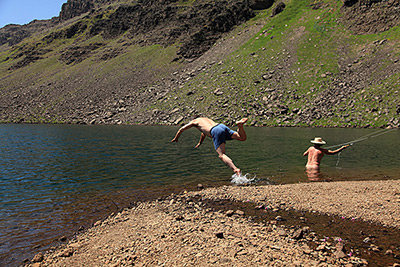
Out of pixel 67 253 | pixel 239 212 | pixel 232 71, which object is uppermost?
pixel 232 71

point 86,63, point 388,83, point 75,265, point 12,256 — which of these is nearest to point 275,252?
point 75,265

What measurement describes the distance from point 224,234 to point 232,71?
7512 cm

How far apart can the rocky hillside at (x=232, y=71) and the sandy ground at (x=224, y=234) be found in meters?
45.3

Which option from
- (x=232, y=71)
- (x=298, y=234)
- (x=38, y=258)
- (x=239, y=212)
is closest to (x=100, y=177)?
(x=38, y=258)

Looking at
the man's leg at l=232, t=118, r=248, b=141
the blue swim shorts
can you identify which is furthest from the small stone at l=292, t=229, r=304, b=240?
the blue swim shorts

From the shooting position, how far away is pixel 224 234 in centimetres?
688

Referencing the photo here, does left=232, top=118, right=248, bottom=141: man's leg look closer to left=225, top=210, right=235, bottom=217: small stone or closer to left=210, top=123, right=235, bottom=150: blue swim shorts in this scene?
left=210, top=123, right=235, bottom=150: blue swim shorts

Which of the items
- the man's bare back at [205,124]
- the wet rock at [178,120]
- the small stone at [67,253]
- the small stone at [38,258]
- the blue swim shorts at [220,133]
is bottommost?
the wet rock at [178,120]

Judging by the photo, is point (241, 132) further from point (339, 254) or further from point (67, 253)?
point (67, 253)

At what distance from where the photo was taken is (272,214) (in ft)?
27.9

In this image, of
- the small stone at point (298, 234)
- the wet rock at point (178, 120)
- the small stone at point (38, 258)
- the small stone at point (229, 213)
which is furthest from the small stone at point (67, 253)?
the wet rock at point (178, 120)

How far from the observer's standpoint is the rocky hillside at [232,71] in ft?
188

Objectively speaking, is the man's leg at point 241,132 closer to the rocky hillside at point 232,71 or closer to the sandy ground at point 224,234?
the sandy ground at point 224,234

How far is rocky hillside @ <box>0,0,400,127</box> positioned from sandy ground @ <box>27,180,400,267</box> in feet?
149
